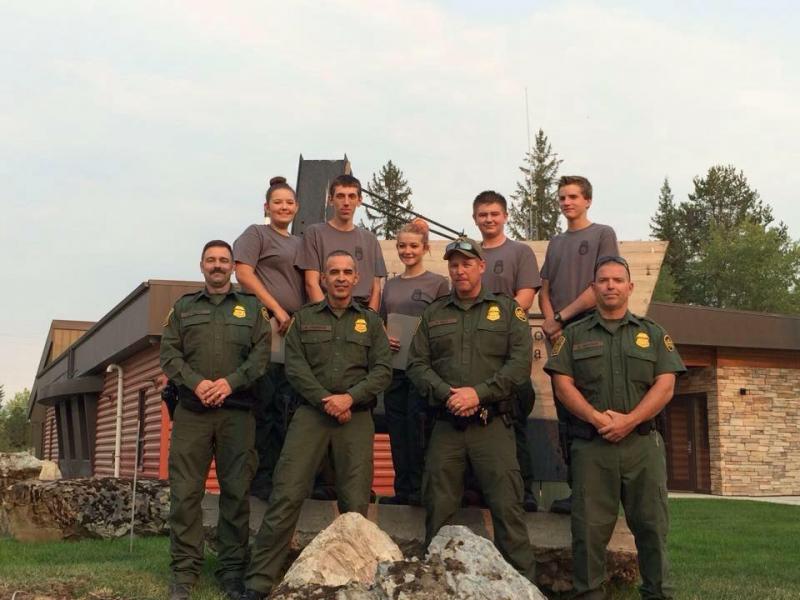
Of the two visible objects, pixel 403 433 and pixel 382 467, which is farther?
pixel 382 467

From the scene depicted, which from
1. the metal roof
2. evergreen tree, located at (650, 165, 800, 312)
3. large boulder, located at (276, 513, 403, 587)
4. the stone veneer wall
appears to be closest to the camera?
large boulder, located at (276, 513, 403, 587)

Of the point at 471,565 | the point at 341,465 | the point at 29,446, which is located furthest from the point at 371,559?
the point at 29,446

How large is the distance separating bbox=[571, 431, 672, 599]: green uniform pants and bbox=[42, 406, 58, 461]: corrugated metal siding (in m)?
30.5

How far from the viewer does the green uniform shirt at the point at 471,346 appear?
503 cm

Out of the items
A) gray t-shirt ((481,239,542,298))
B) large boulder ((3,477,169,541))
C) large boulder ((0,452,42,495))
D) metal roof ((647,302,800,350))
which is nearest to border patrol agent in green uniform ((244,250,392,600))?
gray t-shirt ((481,239,542,298))

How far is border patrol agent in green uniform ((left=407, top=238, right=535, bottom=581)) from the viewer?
195 inches

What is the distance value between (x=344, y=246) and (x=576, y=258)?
1445 mm

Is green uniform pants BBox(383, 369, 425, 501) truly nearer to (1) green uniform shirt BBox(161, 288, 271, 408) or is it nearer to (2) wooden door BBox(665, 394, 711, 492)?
(1) green uniform shirt BBox(161, 288, 271, 408)

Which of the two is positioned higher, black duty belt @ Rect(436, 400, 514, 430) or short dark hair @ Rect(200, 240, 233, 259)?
short dark hair @ Rect(200, 240, 233, 259)

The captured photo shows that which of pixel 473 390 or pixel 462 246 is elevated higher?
pixel 462 246

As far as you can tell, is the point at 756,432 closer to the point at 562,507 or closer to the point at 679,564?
the point at 679,564

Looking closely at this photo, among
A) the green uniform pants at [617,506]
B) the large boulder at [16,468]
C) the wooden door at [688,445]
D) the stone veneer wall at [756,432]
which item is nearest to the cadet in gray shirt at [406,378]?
the green uniform pants at [617,506]

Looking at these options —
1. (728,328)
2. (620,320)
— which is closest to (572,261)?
(620,320)

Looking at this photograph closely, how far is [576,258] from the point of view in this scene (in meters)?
5.54
